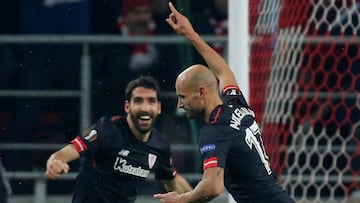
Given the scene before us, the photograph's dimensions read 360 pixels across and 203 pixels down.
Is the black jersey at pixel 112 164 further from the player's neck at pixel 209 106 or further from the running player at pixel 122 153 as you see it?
the player's neck at pixel 209 106

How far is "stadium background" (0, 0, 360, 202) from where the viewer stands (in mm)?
7047

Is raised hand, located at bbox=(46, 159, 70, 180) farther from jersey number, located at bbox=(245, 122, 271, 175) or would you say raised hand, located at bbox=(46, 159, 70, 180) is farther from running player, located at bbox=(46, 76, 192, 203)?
jersey number, located at bbox=(245, 122, 271, 175)

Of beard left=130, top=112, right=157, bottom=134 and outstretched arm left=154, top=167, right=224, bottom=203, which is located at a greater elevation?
beard left=130, top=112, right=157, bottom=134

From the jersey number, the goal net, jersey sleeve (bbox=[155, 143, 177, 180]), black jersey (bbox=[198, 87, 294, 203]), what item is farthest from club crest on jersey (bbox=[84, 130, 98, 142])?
the jersey number

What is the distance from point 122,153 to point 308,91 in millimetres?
2052

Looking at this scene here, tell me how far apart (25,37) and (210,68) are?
8.10 ft

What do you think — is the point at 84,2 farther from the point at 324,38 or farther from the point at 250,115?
the point at 250,115

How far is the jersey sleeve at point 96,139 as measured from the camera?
664 centimetres

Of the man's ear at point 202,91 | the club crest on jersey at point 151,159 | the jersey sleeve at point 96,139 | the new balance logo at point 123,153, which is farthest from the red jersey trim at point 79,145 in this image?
the man's ear at point 202,91

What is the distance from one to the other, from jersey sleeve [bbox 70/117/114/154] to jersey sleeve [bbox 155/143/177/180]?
0.40 meters

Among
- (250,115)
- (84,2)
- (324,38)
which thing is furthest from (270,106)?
(84,2)

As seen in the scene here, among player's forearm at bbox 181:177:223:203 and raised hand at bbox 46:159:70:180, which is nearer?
player's forearm at bbox 181:177:223:203

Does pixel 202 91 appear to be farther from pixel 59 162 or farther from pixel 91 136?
pixel 91 136

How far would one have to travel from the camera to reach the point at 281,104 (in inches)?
289
